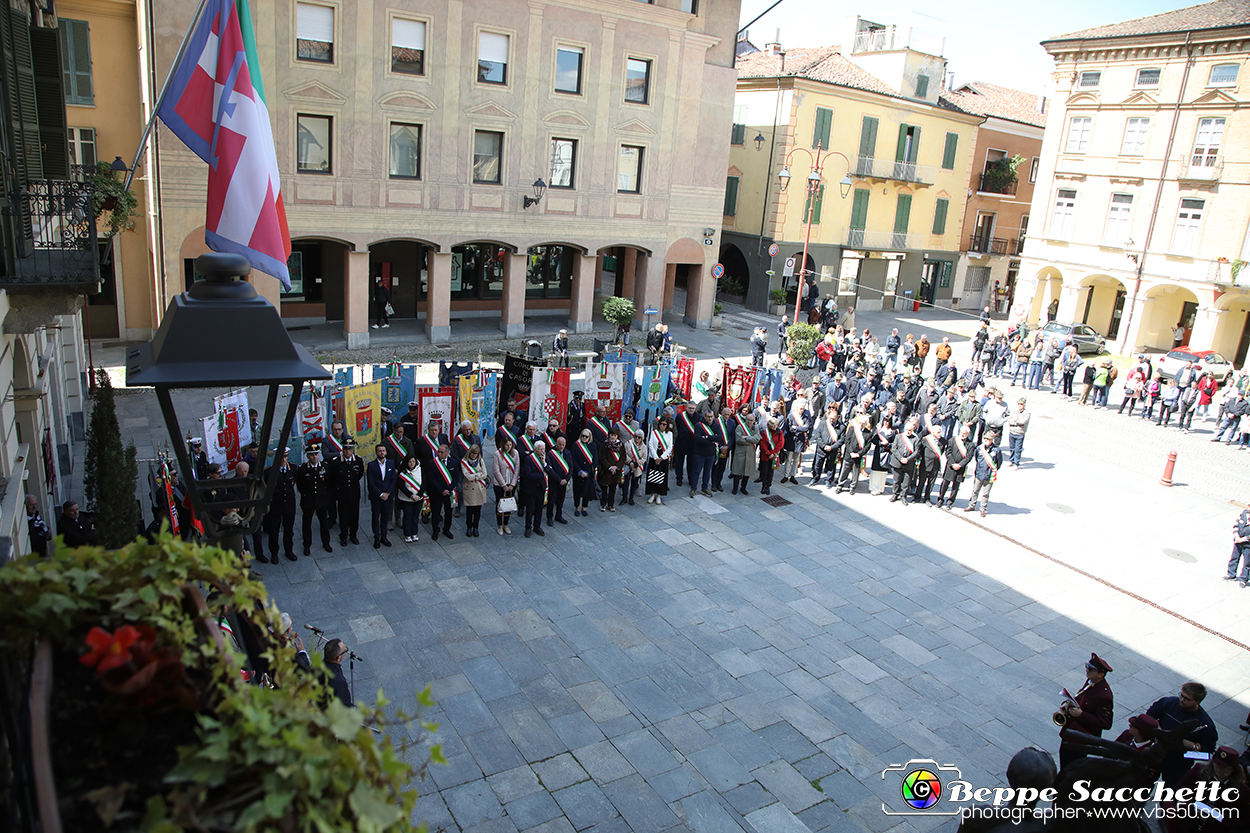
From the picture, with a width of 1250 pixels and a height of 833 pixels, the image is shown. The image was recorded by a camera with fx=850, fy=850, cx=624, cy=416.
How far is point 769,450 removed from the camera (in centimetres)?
1669

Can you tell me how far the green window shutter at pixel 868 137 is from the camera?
39281 mm

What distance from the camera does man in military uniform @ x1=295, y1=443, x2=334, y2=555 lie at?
493 inches

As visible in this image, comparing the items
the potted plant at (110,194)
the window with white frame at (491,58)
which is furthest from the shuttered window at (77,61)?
the potted plant at (110,194)

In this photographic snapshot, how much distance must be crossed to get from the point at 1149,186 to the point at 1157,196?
2.14 ft

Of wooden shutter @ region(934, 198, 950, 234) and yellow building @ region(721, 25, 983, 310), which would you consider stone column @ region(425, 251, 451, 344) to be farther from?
wooden shutter @ region(934, 198, 950, 234)

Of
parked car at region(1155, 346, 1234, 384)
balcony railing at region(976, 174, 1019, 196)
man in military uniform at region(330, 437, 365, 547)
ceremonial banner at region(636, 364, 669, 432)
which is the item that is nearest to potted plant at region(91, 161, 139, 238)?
man in military uniform at region(330, 437, 365, 547)

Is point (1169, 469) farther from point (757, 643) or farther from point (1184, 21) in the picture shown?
point (1184, 21)

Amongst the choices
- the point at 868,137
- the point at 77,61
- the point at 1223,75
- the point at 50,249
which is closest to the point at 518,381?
the point at 50,249

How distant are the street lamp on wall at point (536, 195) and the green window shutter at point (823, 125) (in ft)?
51.1

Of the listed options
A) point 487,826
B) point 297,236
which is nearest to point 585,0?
point 297,236

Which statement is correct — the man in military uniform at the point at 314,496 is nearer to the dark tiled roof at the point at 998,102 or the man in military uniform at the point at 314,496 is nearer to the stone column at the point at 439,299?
the stone column at the point at 439,299

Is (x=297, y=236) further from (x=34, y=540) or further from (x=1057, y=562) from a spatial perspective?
(x=1057, y=562)

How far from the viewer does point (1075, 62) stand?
126 ft

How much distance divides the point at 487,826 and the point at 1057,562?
11.3m
